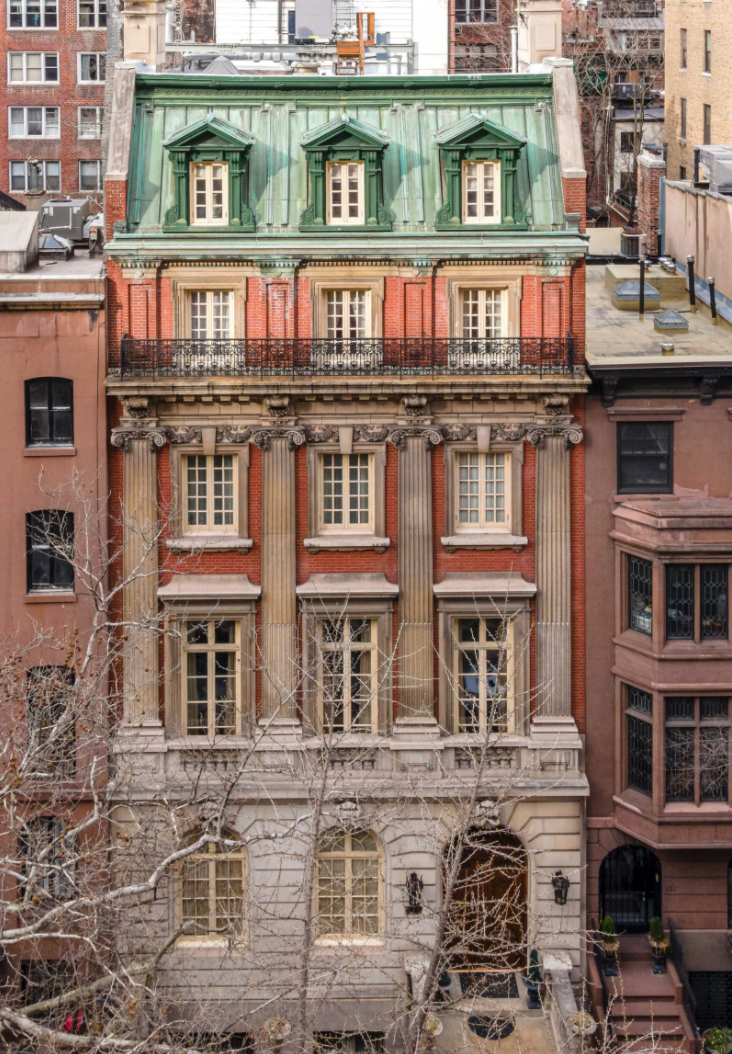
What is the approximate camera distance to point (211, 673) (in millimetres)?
44938

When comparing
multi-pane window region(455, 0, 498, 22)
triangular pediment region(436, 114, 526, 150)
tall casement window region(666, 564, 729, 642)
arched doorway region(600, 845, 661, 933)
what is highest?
multi-pane window region(455, 0, 498, 22)

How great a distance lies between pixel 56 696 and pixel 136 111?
1438 centimetres

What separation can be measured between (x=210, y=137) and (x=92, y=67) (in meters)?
56.2

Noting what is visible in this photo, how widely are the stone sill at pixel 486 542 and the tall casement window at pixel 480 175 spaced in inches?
294

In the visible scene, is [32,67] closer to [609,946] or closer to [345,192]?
[345,192]

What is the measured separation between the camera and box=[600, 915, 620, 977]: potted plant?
44625 millimetres

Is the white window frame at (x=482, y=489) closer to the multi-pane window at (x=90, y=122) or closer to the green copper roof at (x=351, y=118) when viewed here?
the green copper roof at (x=351, y=118)

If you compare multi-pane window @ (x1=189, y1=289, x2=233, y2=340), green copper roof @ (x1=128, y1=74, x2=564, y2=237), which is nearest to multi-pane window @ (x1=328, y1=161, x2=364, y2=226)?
green copper roof @ (x1=128, y1=74, x2=564, y2=237)

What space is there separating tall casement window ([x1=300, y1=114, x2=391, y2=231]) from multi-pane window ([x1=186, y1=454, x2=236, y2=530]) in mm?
6108

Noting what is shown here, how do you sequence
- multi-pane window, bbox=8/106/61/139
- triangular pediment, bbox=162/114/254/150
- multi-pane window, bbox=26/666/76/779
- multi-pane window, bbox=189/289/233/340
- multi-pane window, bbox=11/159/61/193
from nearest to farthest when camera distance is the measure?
multi-pane window, bbox=26/666/76/779, triangular pediment, bbox=162/114/254/150, multi-pane window, bbox=189/289/233/340, multi-pane window, bbox=11/159/61/193, multi-pane window, bbox=8/106/61/139

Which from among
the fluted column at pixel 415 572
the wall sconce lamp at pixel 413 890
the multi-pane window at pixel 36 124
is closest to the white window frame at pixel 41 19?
the multi-pane window at pixel 36 124

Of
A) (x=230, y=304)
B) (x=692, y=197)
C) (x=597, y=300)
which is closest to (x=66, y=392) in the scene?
(x=230, y=304)

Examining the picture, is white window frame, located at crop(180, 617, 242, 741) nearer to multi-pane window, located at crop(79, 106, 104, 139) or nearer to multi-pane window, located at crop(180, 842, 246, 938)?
multi-pane window, located at crop(180, 842, 246, 938)

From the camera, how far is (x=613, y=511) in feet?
147
